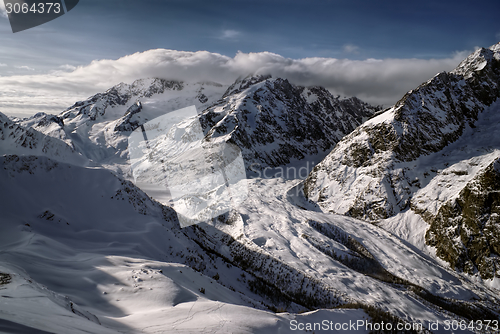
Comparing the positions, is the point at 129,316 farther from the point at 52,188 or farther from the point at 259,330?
the point at 52,188

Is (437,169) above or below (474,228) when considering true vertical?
above

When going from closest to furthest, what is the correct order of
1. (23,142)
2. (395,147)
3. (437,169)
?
1. (23,142)
2. (437,169)
3. (395,147)

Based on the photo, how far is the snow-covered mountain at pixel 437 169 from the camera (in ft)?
192

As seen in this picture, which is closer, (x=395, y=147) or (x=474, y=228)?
(x=474, y=228)

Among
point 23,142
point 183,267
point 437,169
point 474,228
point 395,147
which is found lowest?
point 474,228

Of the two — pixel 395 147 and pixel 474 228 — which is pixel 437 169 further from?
pixel 474 228

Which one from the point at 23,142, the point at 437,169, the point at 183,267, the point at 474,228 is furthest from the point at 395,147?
the point at 23,142

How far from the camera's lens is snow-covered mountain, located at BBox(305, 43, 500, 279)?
192ft

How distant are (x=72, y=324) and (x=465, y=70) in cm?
17949

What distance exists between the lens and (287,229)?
66500 mm

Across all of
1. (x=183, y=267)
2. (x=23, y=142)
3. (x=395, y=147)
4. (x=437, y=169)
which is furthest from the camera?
(x=395, y=147)

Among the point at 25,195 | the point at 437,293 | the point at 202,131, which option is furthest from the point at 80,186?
the point at 202,131

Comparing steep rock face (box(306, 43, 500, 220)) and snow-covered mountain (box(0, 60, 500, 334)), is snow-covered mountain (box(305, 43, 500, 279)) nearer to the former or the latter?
steep rock face (box(306, 43, 500, 220))

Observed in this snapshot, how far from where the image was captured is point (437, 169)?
7944 cm
